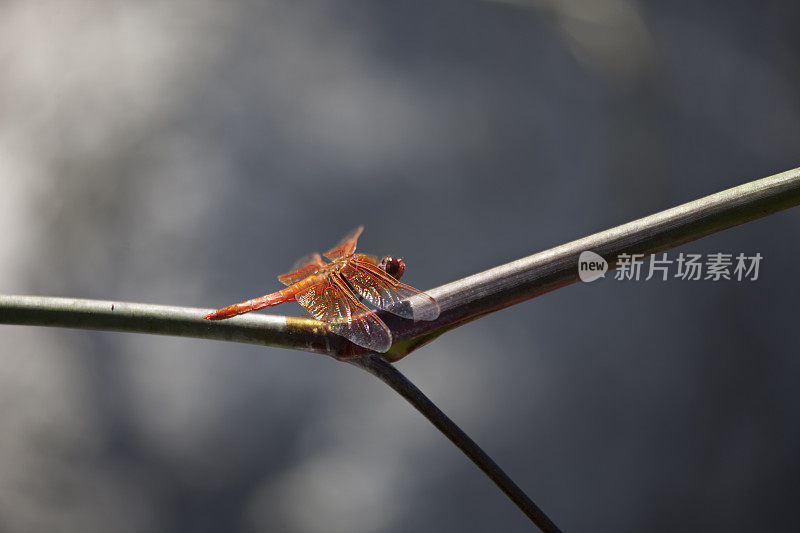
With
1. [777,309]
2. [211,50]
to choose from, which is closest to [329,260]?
[211,50]

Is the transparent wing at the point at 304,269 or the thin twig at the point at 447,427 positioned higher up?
the transparent wing at the point at 304,269

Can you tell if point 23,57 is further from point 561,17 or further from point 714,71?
point 714,71

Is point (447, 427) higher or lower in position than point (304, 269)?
Result: lower

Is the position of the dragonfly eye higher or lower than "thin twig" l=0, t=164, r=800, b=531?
higher

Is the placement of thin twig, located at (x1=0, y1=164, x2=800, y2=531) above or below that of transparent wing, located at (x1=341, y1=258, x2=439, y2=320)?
below

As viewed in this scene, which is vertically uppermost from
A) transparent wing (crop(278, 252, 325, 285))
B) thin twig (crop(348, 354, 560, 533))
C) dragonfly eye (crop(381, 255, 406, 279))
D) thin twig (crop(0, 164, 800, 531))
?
transparent wing (crop(278, 252, 325, 285))
